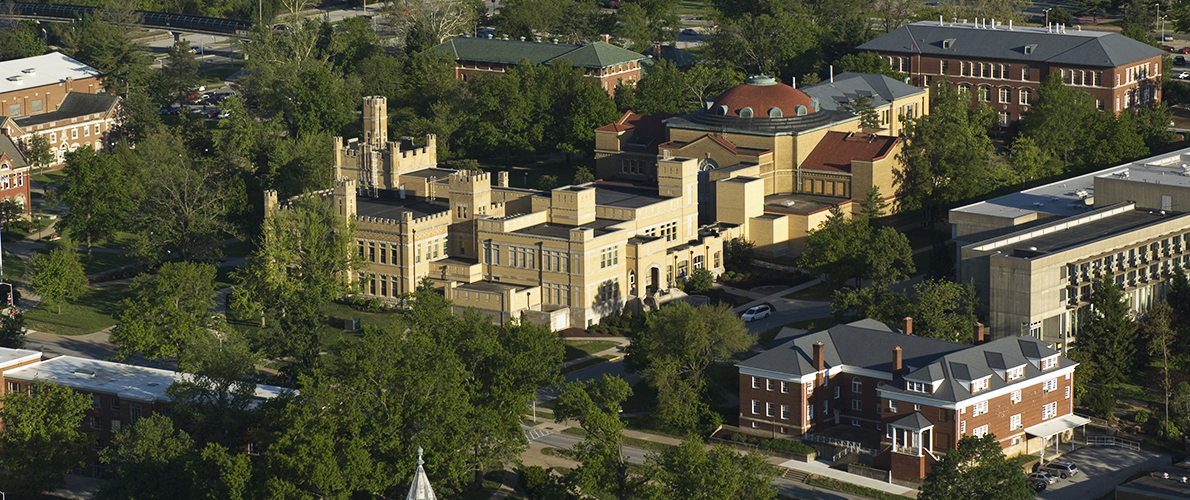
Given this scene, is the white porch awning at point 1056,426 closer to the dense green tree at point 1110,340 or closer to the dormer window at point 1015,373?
the dormer window at point 1015,373

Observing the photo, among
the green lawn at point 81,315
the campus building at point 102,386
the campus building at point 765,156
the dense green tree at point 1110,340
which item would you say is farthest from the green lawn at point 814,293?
the green lawn at point 81,315

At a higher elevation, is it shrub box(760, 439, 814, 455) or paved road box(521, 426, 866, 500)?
shrub box(760, 439, 814, 455)

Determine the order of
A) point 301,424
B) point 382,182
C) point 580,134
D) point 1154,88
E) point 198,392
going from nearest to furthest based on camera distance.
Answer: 1. point 301,424
2. point 198,392
3. point 382,182
4. point 580,134
5. point 1154,88

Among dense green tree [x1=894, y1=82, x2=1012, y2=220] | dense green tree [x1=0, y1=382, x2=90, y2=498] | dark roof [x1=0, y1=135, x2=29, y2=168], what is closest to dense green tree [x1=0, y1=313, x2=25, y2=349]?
dense green tree [x1=0, y1=382, x2=90, y2=498]

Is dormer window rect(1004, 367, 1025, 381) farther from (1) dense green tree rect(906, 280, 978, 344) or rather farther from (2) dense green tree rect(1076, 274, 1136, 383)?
(2) dense green tree rect(1076, 274, 1136, 383)

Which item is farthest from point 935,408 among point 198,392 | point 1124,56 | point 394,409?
point 1124,56

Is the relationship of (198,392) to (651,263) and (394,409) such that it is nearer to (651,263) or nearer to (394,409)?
(394,409)
